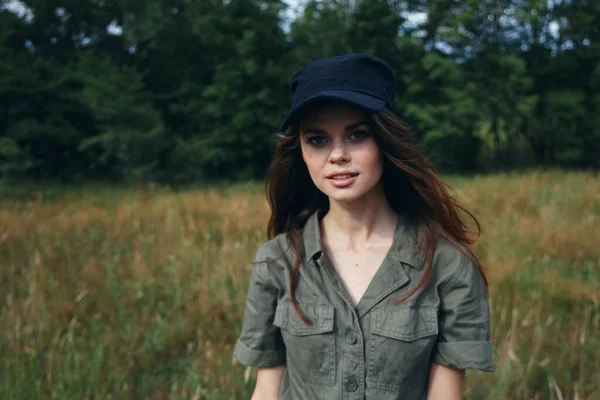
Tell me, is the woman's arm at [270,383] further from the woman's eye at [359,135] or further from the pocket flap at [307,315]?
the woman's eye at [359,135]

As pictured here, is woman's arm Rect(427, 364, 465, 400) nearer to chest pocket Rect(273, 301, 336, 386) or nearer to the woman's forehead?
chest pocket Rect(273, 301, 336, 386)

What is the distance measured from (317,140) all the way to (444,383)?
855 mm

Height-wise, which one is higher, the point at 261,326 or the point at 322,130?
the point at 322,130

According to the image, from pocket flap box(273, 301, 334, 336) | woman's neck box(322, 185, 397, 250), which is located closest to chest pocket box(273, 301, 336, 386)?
pocket flap box(273, 301, 334, 336)

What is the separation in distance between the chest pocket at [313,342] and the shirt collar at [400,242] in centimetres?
19

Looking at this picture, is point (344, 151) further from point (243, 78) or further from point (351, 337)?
point (243, 78)

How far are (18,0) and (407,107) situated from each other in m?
13.4

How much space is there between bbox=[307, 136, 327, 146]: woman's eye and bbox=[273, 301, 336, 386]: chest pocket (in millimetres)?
511

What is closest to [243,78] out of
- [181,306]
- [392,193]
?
[181,306]

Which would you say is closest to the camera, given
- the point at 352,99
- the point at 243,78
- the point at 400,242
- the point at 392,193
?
the point at 352,99

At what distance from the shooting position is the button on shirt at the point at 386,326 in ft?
4.77

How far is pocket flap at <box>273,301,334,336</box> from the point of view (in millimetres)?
1498

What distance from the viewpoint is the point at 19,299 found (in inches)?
134

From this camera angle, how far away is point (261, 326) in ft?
5.42
